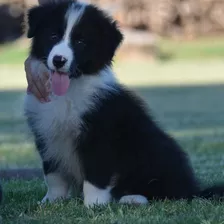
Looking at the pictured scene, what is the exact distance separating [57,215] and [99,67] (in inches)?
48.0

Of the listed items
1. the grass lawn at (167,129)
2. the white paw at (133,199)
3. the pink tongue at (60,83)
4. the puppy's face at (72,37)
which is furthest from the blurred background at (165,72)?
the white paw at (133,199)

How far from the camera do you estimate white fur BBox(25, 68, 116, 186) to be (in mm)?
6082

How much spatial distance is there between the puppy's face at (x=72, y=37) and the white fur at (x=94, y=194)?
32.0 inches

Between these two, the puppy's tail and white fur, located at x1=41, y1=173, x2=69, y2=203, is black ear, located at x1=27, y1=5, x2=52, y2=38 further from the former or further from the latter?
the puppy's tail

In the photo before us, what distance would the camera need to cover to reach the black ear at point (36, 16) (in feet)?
20.2

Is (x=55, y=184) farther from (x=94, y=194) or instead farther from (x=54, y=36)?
(x=54, y=36)

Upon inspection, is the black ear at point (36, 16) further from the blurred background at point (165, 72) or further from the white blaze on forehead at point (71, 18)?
the blurred background at point (165, 72)

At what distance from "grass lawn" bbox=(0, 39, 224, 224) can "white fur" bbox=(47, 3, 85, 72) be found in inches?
38.6

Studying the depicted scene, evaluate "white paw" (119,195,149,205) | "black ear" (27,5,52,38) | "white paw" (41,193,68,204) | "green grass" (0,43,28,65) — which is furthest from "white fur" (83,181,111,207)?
"green grass" (0,43,28,65)

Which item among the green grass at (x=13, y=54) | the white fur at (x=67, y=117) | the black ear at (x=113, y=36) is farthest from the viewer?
the green grass at (x=13, y=54)

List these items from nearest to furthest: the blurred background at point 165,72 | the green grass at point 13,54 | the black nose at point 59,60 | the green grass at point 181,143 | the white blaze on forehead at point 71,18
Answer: the green grass at point 181,143
the black nose at point 59,60
the white blaze on forehead at point 71,18
the blurred background at point 165,72
the green grass at point 13,54

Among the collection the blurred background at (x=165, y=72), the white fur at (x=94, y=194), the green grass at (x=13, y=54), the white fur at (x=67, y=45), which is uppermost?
the white fur at (x=67, y=45)

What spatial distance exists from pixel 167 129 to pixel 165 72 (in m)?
13.7

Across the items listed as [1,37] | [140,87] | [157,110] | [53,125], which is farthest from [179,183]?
[1,37]
